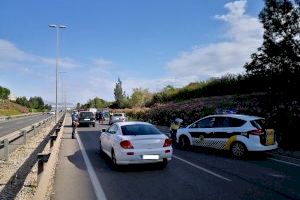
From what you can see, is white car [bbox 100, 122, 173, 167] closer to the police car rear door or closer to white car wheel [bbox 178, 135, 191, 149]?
the police car rear door

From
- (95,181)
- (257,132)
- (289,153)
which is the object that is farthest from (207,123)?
(95,181)

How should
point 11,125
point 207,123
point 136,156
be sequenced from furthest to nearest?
point 11,125 → point 207,123 → point 136,156

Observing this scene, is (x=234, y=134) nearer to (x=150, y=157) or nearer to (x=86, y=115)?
(x=150, y=157)

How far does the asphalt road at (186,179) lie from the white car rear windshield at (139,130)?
1.06 metres

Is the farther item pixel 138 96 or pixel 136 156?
pixel 138 96

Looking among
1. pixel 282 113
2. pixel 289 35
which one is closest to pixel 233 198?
pixel 282 113

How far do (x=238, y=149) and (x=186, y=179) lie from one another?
491 centimetres

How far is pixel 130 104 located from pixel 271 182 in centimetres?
8696

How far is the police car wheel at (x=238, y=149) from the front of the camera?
14.8m

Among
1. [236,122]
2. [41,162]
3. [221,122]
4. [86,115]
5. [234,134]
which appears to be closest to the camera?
[41,162]

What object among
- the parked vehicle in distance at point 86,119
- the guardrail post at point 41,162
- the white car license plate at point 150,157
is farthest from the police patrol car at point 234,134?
the parked vehicle in distance at point 86,119

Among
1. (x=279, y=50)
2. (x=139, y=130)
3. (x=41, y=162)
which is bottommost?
(x=41, y=162)

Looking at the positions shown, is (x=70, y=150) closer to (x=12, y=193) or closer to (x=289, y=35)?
(x=12, y=193)

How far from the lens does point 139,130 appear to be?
12.9m
